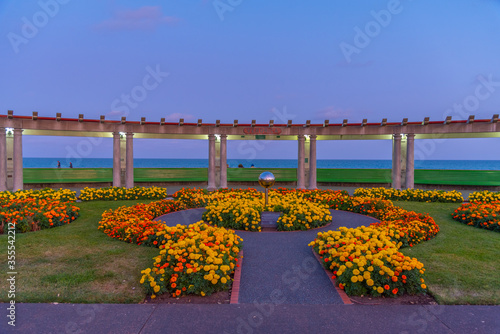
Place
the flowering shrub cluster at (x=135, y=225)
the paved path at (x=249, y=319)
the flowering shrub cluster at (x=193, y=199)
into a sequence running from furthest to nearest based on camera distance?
the flowering shrub cluster at (x=193, y=199)
the flowering shrub cluster at (x=135, y=225)
the paved path at (x=249, y=319)

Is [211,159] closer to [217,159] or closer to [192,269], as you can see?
[217,159]

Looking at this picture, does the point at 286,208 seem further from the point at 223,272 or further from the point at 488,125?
the point at 488,125

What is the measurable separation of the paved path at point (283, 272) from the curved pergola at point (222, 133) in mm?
11184

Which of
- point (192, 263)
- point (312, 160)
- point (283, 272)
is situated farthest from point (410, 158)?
point (192, 263)

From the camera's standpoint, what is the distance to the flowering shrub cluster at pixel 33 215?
8.37 m

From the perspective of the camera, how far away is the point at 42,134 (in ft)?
58.4

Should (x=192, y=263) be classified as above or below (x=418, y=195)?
Answer: above

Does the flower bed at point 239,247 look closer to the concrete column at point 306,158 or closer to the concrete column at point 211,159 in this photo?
A: the concrete column at point 211,159

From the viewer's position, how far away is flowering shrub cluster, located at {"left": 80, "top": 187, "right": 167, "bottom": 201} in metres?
14.6

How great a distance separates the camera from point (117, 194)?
1502cm

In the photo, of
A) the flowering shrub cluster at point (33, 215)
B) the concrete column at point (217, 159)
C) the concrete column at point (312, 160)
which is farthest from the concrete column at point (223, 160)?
the flowering shrub cluster at point (33, 215)

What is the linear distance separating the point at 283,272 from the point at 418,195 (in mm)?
12330

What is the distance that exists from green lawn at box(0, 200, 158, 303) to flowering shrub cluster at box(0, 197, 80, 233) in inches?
17.3

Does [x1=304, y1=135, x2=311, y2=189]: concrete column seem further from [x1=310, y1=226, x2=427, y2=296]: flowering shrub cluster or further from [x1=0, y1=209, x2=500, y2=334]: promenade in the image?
[x1=0, y1=209, x2=500, y2=334]: promenade
